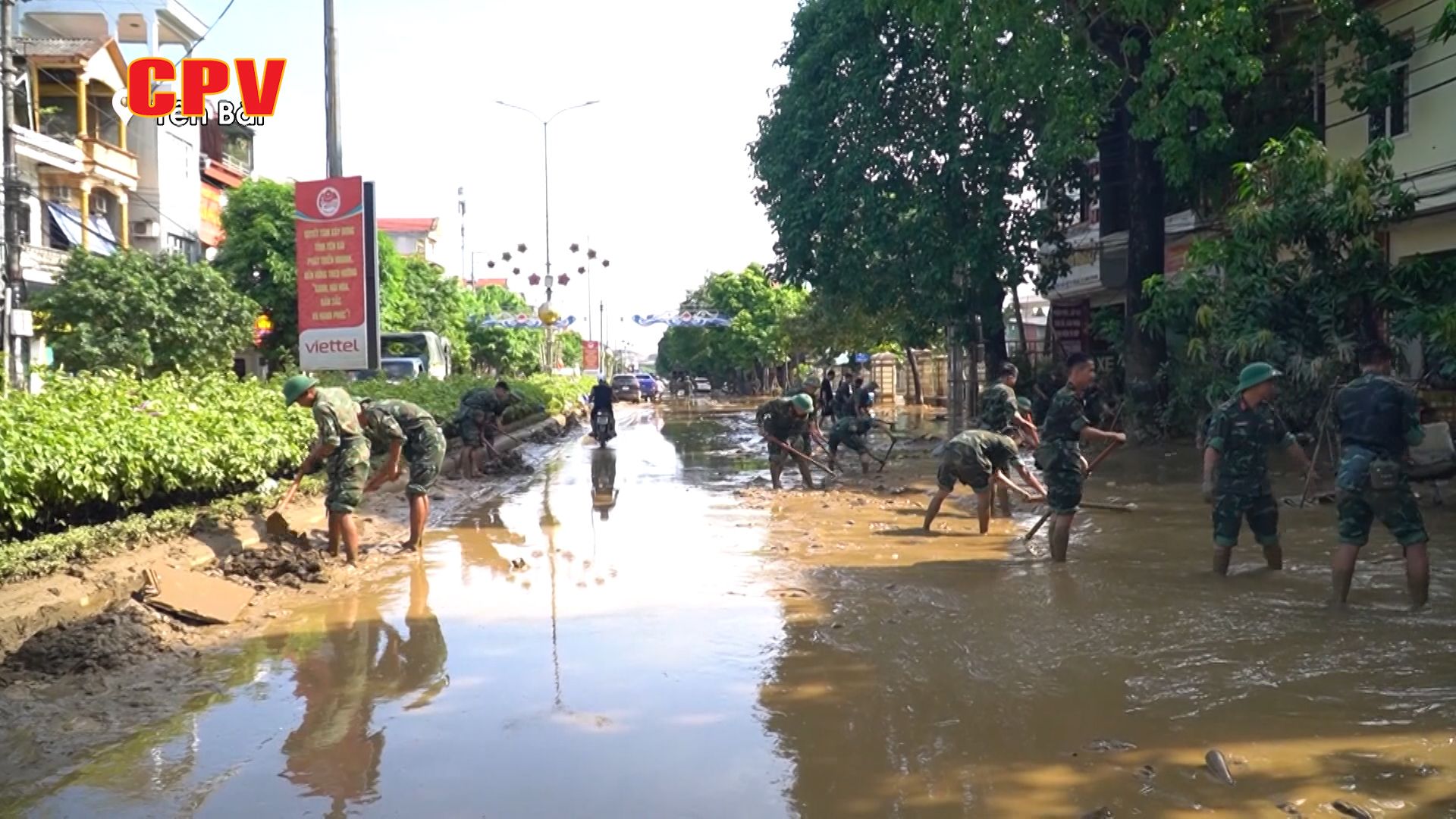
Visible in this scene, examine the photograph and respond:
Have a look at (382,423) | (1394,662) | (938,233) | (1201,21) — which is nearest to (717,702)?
(1394,662)

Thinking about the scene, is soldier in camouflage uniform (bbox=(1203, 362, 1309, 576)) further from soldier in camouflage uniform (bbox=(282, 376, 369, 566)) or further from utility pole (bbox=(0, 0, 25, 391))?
utility pole (bbox=(0, 0, 25, 391))

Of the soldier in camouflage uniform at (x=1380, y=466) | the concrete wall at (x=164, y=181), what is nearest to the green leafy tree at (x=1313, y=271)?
the soldier in camouflage uniform at (x=1380, y=466)

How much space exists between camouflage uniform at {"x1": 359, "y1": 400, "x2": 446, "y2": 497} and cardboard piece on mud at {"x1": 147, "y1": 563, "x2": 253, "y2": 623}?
2.34m

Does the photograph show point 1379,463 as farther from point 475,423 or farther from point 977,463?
point 475,423

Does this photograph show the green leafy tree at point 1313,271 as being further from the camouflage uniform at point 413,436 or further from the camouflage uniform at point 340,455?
the camouflage uniform at point 340,455

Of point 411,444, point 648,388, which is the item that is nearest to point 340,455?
point 411,444

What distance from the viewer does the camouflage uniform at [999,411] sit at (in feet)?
37.7

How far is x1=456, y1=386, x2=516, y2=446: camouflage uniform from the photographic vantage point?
53.2ft

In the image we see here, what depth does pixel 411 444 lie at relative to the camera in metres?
A: 10.5

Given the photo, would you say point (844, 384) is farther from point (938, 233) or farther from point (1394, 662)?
point (1394, 662)

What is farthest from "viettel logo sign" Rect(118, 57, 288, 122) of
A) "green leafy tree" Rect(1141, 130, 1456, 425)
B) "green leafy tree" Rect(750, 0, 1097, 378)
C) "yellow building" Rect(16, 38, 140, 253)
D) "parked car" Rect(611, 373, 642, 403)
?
"parked car" Rect(611, 373, 642, 403)

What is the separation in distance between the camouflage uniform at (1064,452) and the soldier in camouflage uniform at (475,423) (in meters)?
9.65

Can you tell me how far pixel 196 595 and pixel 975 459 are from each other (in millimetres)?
6214

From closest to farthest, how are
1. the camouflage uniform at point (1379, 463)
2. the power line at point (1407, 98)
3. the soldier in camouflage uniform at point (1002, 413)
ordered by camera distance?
the camouflage uniform at point (1379, 463), the soldier in camouflage uniform at point (1002, 413), the power line at point (1407, 98)
